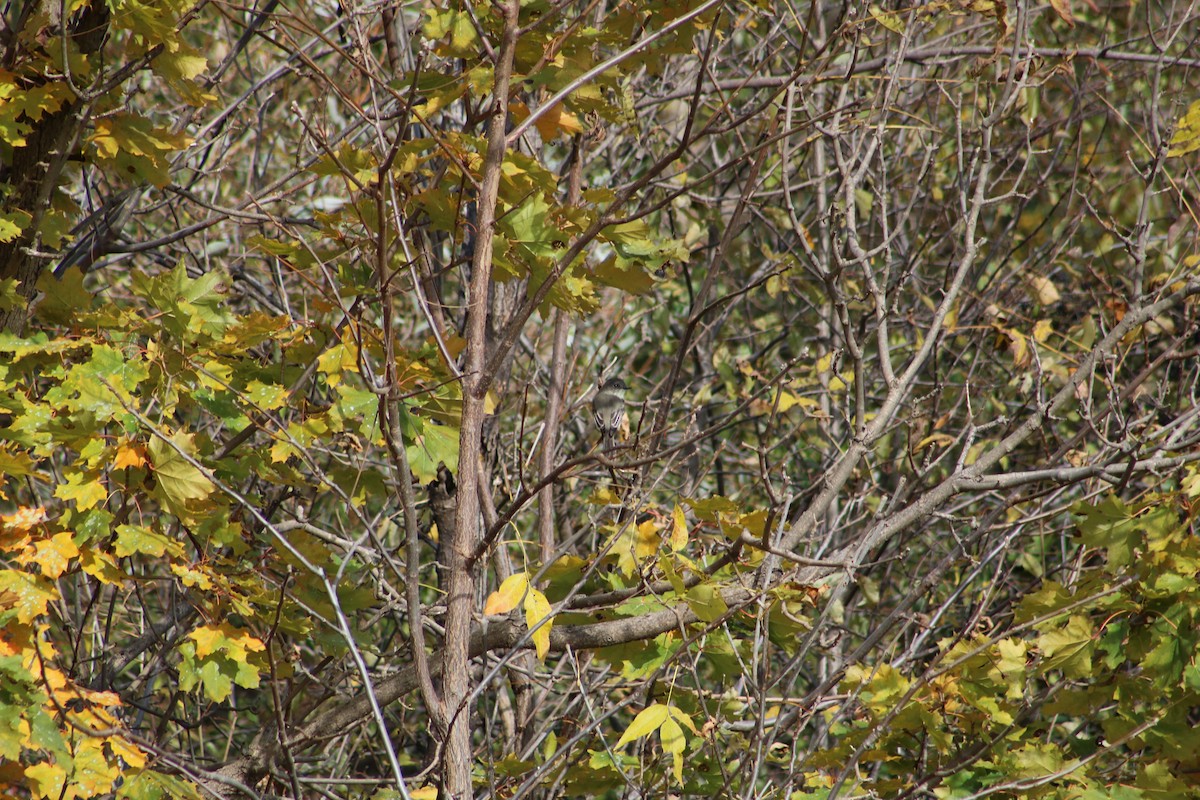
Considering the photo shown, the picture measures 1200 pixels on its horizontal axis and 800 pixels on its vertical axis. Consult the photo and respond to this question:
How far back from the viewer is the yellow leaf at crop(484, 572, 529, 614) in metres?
1.62

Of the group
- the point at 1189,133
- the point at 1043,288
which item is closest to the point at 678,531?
the point at 1189,133

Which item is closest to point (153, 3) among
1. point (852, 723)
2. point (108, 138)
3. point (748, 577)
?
point (108, 138)

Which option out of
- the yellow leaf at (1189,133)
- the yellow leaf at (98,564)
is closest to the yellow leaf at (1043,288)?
the yellow leaf at (1189,133)

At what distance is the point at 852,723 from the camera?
2891 mm

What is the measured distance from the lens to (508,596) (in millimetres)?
1640

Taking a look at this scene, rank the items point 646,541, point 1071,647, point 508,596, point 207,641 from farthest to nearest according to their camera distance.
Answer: point 1071,647 → point 207,641 → point 646,541 → point 508,596

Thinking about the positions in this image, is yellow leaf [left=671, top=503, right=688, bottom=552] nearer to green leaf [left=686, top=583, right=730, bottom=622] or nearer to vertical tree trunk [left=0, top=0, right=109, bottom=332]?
green leaf [left=686, top=583, right=730, bottom=622]

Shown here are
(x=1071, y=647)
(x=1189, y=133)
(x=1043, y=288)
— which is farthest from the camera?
(x=1043, y=288)

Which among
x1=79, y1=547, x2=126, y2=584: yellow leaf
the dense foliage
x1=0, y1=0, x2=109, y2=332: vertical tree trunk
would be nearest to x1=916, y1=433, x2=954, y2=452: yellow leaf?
the dense foliage

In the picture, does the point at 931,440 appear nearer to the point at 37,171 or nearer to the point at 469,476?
the point at 469,476

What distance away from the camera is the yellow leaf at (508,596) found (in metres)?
1.62

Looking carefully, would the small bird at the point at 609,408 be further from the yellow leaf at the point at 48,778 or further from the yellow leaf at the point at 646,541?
the yellow leaf at the point at 48,778

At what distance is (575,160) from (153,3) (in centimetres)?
110

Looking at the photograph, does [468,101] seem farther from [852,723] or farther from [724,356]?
[724,356]
